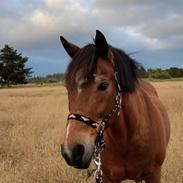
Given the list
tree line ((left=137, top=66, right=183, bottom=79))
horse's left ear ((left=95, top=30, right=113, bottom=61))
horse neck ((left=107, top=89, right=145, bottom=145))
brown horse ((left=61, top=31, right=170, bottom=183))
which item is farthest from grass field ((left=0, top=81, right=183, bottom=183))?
tree line ((left=137, top=66, right=183, bottom=79))

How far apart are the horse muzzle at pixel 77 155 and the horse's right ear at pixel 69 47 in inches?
39.0

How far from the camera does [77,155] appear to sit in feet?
8.84

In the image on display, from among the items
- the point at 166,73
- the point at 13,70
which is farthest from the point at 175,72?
the point at 13,70

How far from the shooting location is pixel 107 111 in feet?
9.87

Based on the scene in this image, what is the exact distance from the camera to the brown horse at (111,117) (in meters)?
2.78

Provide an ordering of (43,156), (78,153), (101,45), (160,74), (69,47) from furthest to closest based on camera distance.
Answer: (160,74), (43,156), (69,47), (101,45), (78,153)

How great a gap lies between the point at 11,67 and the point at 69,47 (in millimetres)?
53815

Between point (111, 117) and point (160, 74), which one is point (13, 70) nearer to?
point (160, 74)

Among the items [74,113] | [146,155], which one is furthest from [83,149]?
[146,155]

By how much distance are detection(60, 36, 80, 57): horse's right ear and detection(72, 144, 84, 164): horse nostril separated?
1.00m

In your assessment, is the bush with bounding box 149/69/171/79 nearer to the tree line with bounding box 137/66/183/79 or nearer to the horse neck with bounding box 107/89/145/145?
the tree line with bounding box 137/66/183/79

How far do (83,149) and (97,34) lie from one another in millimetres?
861

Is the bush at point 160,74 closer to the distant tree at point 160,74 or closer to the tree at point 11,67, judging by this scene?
the distant tree at point 160,74

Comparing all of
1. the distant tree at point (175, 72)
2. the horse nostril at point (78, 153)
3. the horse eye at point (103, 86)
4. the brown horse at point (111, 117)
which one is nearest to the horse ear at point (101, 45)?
the brown horse at point (111, 117)
